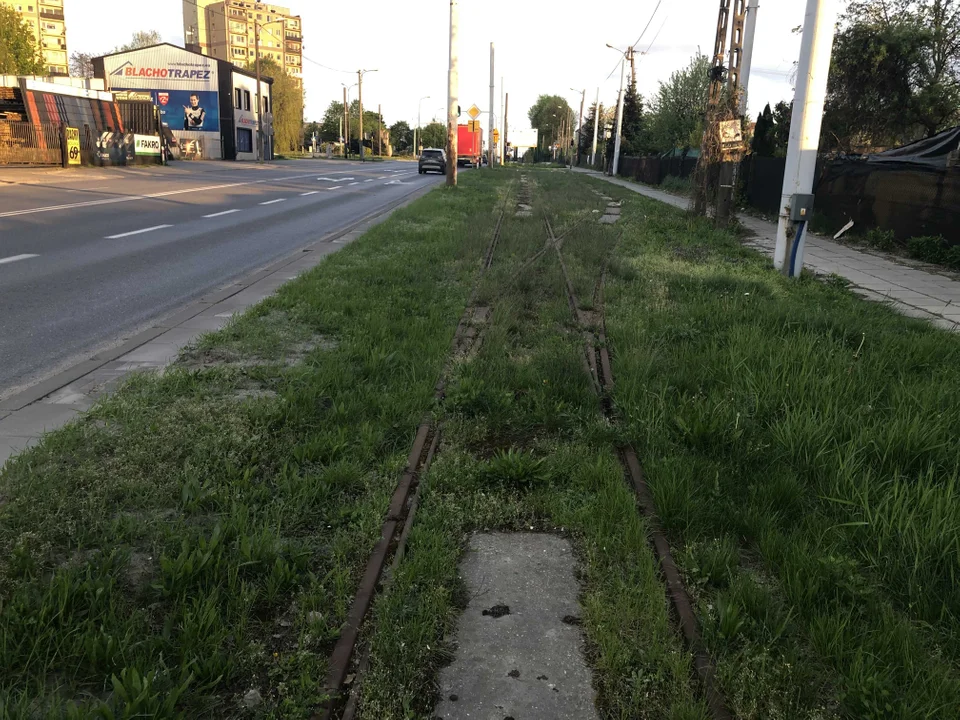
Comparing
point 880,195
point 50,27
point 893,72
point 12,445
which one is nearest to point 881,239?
point 880,195

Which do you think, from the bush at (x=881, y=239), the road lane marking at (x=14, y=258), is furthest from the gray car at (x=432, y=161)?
the road lane marking at (x=14, y=258)

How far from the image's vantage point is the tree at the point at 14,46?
180 ft

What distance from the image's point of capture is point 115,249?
11.1 m

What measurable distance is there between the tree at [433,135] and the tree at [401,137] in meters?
5.64

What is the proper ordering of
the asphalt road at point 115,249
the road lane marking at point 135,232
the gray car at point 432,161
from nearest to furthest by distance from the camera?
the asphalt road at point 115,249
the road lane marking at point 135,232
the gray car at point 432,161

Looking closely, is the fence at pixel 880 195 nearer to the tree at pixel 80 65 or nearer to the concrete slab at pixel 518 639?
the concrete slab at pixel 518 639

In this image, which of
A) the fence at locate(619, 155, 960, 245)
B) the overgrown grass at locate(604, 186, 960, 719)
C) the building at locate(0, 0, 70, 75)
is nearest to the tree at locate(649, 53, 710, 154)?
the fence at locate(619, 155, 960, 245)

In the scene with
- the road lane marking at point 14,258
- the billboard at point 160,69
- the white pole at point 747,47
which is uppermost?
the billboard at point 160,69

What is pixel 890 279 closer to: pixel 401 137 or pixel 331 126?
pixel 331 126

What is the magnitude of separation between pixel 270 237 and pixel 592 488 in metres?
11.3

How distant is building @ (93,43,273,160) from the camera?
61781mm

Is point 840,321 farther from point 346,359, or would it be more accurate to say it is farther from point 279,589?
point 279,589

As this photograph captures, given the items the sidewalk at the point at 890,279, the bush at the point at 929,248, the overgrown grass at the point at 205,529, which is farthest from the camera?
the bush at the point at 929,248

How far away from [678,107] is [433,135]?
3835 inches
